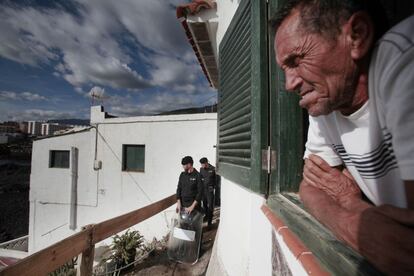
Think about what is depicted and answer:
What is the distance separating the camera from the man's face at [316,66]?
904 millimetres

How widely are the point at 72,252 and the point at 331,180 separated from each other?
2536 mm

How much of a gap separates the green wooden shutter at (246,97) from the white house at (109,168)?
23.9 ft

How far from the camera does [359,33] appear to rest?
34.5 inches

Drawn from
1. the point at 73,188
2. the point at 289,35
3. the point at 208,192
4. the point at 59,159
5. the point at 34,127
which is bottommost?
the point at 73,188

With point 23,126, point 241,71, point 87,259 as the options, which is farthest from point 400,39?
point 23,126

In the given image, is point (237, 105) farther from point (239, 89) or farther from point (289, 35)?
point (289, 35)

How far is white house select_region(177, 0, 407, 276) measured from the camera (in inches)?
37.2

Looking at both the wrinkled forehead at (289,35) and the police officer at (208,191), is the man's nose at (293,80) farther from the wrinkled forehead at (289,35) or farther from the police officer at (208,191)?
the police officer at (208,191)

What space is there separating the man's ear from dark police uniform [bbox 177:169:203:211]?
15.7ft

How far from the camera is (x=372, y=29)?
34.4 inches

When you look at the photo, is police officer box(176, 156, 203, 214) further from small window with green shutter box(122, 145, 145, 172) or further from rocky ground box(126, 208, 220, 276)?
small window with green shutter box(122, 145, 145, 172)

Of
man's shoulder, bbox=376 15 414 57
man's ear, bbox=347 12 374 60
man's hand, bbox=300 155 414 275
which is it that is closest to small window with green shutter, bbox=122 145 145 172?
man's hand, bbox=300 155 414 275

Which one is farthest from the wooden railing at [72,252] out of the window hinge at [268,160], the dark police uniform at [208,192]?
the dark police uniform at [208,192]

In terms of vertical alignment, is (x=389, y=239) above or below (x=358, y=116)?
below
